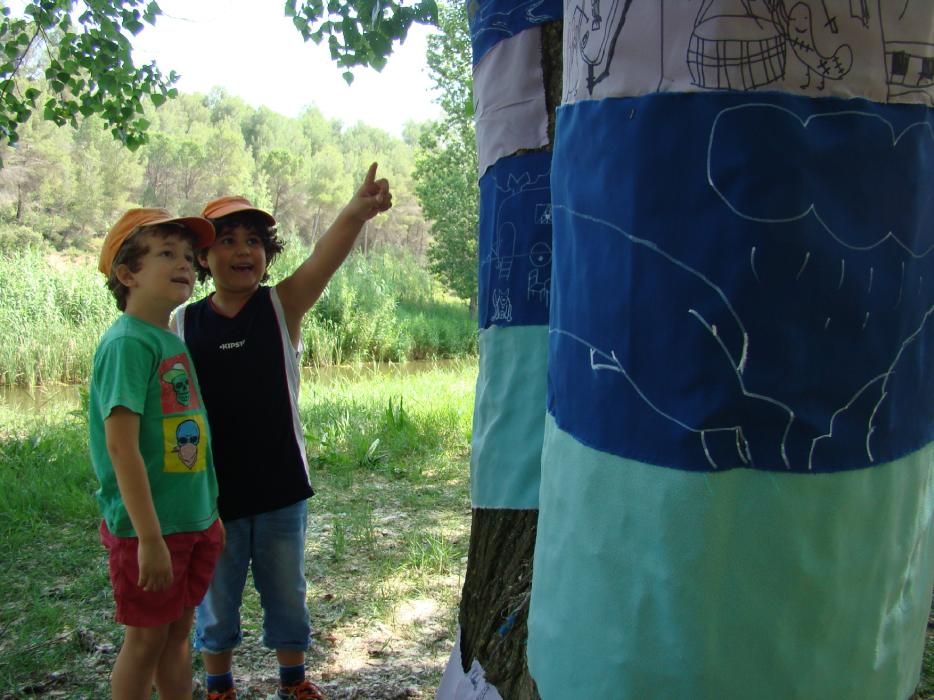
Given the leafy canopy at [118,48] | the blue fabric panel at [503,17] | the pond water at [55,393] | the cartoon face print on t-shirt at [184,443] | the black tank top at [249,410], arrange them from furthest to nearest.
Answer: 1. the pond water at [55,393]
2. the leafy canopy at [118,48]
3. the black tank top at [249,410]
4. the cartoon face print on t-shirt at [184,443]
5. the blue fabric panel at [503,17]

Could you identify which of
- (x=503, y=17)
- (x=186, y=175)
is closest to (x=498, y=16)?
(x=503, y=17)

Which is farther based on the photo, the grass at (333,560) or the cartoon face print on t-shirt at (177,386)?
the grass at (333,560)

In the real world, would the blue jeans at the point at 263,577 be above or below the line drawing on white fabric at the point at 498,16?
below

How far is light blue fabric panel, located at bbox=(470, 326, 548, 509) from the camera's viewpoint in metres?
1.81

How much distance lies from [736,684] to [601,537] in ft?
0.85

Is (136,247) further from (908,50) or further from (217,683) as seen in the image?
(908,50)

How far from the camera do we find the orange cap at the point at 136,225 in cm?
202

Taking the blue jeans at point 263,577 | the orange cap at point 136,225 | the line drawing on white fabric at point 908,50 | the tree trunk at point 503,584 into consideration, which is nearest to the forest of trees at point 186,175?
the orange cap at point 136,225

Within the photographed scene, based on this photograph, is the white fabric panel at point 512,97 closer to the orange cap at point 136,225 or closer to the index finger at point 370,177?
the index finger at point 370,177

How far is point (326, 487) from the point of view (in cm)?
480

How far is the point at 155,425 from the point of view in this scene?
192 centimetres

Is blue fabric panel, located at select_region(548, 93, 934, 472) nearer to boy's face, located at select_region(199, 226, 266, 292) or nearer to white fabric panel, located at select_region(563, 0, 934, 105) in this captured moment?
white fabric panel, located at select_region(563, 0, 934, 105)

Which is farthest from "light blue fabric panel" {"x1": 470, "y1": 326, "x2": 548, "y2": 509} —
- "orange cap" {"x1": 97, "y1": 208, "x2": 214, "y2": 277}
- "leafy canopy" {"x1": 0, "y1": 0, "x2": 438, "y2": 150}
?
"leafy canopy" {"x1": 0, "y1": 0, "x2": 438, "y2": 150}

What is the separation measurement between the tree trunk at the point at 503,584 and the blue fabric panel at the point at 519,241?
0.11m
